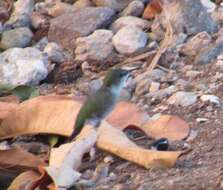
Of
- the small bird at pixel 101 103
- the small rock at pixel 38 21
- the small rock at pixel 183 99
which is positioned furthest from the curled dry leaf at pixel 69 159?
the small rock at pixel 38 21

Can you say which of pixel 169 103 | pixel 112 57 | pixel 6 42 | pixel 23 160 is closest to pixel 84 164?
pixel 23 160

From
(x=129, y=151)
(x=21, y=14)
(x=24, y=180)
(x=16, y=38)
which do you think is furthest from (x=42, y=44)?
(x=129, y=151)

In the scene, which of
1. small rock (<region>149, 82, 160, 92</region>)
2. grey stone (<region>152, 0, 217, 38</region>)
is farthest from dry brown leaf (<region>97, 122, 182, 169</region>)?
grey stone (<region>152, 0, 217, 38</region>)

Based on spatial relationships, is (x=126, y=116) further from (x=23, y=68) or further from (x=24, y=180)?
(x=23, y=68)

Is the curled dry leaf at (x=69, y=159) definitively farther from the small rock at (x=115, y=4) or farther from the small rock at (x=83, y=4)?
the small rock at (x=83, y=4)

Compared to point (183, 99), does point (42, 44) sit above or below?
below

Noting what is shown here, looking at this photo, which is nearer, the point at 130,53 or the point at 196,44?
the point at 196,44

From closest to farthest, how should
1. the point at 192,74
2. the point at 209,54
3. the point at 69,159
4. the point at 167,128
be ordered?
the point at 69,159 < the point at 167,128 < the point at 192,74 < the point at 209,54
